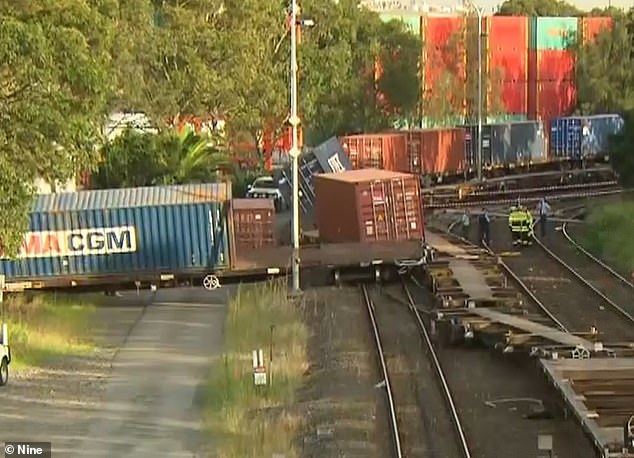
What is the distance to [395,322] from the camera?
2780 centimetres

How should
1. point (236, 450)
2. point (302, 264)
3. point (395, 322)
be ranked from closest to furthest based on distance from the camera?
point (236, 450) → point (395, 322) → point (302, 264)

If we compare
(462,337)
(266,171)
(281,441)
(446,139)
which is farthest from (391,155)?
(281,441)

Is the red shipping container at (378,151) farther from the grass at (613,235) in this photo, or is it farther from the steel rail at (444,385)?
the steel rail at (444,385)

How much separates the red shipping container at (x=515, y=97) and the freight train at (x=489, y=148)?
696 inches

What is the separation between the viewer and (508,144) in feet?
214

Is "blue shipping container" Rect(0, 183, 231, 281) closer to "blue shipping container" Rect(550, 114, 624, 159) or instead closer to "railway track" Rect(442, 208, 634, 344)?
"railway track" Rect(442, 208, 634, 344)

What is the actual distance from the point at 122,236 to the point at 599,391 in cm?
1728

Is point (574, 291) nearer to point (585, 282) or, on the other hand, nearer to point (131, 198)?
point (585, 282)

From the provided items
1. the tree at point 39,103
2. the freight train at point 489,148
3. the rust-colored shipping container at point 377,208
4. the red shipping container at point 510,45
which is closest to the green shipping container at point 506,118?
the red shipping container at point 510,45

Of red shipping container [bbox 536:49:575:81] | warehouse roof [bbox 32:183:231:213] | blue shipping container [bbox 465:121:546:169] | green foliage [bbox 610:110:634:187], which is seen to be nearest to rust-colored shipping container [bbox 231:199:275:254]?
warehouse roof [bbox 32:183:231:213]

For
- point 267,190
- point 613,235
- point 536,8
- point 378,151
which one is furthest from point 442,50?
point 536,8

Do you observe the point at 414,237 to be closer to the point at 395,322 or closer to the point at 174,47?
the point at 395,322

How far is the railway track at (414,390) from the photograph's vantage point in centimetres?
1653

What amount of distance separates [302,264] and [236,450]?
17168 millimetres
